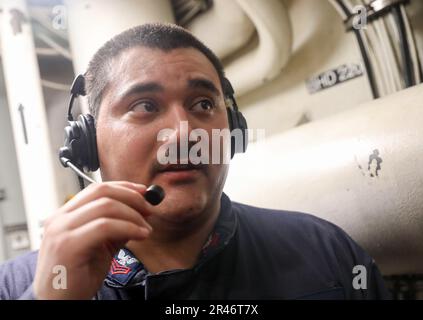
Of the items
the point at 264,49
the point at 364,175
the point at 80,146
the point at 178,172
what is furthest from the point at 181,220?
the point at 264,49

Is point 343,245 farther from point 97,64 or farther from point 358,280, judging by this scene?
point 97,64

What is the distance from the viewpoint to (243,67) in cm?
76

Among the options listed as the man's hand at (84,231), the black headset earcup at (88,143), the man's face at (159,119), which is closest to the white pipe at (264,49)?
the man's face at (159,119)

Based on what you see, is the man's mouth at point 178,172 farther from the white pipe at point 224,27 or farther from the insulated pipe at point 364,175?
the white pipe at point 224,27

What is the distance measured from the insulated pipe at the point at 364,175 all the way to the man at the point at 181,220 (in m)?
0.06

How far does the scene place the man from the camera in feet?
1.40

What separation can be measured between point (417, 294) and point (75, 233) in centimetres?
64

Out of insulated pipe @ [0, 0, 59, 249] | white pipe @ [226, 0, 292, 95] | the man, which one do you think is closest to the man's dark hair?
the man

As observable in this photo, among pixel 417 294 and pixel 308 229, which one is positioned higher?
pixel 308 229

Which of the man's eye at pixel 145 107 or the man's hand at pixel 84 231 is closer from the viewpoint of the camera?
the man's hand at pixel 84 231

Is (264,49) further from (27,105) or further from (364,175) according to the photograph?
(27,105)

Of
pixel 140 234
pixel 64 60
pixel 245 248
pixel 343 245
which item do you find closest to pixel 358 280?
pixel 343 245

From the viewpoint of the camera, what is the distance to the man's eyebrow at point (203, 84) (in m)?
0.45

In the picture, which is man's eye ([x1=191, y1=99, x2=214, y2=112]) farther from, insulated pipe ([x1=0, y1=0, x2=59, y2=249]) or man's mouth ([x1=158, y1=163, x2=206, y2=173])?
insulated pipe ([x1=0, y1=0, x2=59, y2=249])
